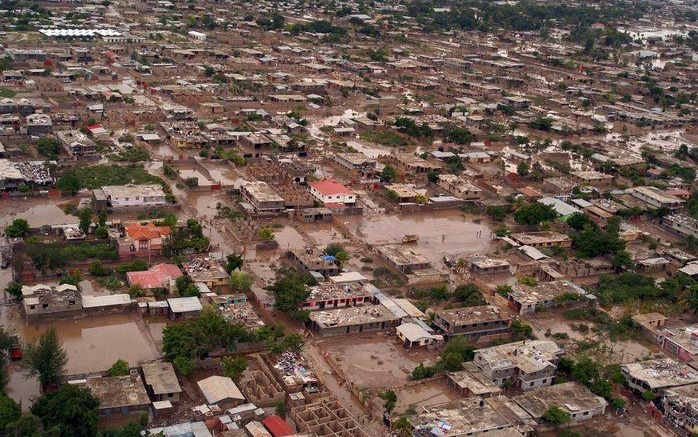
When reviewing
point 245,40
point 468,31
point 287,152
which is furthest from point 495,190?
point 468,31

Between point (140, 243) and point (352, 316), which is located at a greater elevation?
point (140, 243)

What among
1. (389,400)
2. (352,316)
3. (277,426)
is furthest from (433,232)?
(277,426)

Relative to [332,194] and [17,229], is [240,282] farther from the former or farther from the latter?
[332,194]

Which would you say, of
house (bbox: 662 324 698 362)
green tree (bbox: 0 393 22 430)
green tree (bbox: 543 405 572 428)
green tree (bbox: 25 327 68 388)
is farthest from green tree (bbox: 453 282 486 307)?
green tree (bbox: 0 393 22 430)

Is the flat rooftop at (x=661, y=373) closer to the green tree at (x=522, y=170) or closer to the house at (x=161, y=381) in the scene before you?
the house at (x=161, y=381)

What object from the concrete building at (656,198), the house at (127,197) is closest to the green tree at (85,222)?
the house at (127,197)

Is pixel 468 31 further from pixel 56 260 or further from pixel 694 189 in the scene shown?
pixel 56 260
